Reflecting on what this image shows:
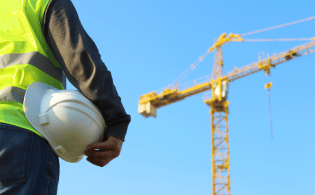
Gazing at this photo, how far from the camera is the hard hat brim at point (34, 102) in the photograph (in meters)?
1.47

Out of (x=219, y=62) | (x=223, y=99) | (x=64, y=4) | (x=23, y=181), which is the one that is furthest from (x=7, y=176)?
(x=219, y=62)

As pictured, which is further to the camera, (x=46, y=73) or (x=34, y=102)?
(x=46, y=73)

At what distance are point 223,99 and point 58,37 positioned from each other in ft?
121

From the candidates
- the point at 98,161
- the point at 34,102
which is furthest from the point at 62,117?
the point at 98,161

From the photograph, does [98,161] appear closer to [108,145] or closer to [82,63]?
[108,145]

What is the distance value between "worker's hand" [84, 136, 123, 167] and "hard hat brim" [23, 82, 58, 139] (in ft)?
0.63

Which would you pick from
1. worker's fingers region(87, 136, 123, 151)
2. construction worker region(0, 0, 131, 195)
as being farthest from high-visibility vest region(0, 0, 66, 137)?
worker's fingers region(87, 136, 123, 151)

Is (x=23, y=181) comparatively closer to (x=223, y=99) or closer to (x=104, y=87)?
(x=104, y=87)

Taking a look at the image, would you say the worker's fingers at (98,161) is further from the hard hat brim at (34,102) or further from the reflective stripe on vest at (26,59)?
the reflective stripe on vest at (26,59)

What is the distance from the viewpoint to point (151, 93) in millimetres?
38750

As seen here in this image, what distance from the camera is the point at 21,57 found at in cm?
156

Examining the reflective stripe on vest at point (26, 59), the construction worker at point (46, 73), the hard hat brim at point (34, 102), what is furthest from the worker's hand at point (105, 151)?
the reflective stripe on vest at point (26, 59)

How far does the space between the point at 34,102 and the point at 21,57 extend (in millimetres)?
191

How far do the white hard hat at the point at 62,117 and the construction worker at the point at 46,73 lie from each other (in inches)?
1.0
